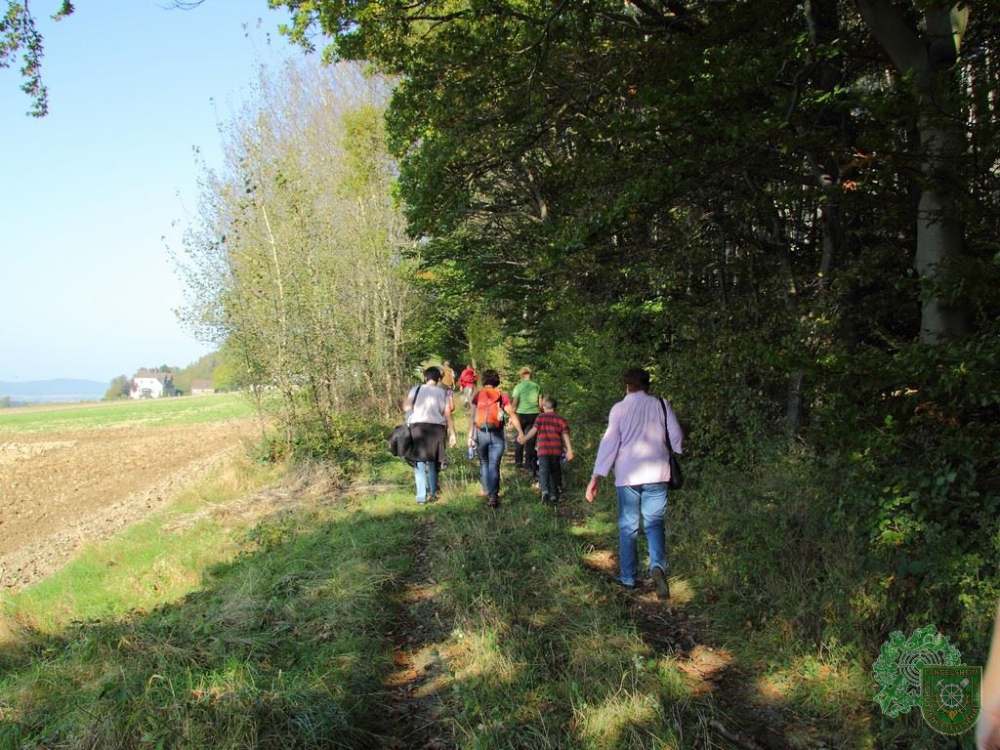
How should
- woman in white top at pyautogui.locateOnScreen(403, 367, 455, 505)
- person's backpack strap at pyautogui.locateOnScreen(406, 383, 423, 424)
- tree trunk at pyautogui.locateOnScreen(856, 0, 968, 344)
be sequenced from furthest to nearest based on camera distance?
person's backpack strap at pyautogui.locateOnScreen(406, 383, 423, 424) → woman in white top at pyautogui.locateOnScreen(403, 367, 455, 505) → tree trunk at pyautogui.locateOnScreen(856, 0, 968, 344)

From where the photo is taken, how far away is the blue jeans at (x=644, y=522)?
5.91 metres

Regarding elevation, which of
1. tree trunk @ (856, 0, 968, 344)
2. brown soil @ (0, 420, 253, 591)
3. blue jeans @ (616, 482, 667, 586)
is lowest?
brown soil @ (0, 420, 253, 591)

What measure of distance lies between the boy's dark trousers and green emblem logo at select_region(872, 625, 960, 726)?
5644 mm

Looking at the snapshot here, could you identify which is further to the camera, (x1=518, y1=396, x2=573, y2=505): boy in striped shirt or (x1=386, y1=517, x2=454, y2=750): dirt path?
(x1=518, y1=396, x2=573, y2=505): boy in striped shirt

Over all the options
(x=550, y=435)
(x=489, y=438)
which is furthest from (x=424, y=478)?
(x=550, y=435)

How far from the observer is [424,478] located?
10055 mm

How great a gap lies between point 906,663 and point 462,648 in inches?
111

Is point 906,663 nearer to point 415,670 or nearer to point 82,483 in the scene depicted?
point 415,670

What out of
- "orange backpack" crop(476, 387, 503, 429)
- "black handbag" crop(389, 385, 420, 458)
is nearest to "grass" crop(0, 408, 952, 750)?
"black handbag" crop(389, 385, 420, 458)

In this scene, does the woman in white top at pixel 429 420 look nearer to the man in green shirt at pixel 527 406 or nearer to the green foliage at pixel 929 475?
the man in green shirt at pixel 527 406

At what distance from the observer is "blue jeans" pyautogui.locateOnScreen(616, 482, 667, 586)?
5.91m

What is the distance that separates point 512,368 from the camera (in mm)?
23438

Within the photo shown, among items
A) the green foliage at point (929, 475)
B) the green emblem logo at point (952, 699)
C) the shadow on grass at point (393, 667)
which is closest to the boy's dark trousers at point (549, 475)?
the shadow on grass at point (393, 667)

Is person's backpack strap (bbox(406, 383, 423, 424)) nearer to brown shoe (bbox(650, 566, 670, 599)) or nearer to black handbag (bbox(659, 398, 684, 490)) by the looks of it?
black handbag (bbox(659, 398, 684, 490))
